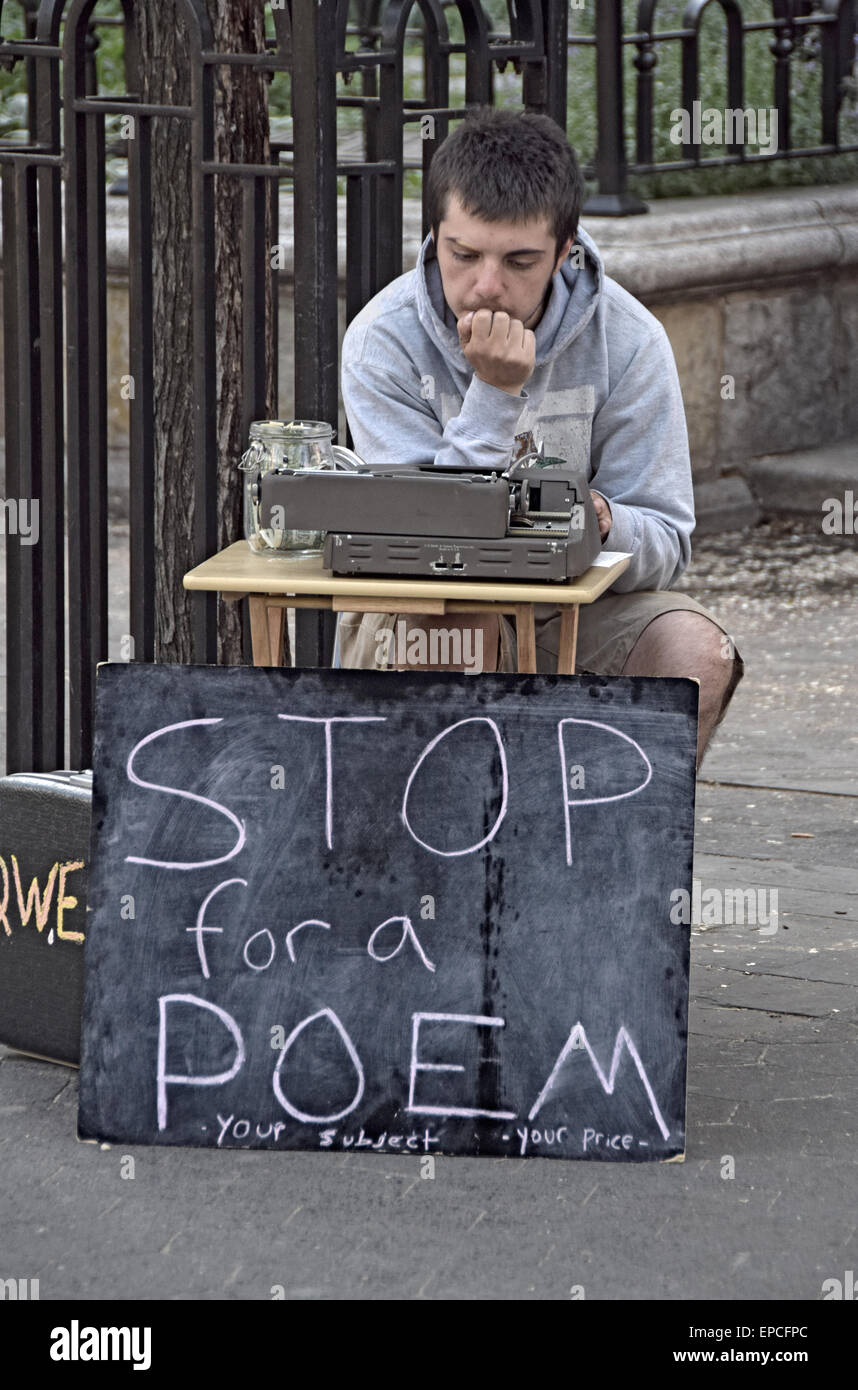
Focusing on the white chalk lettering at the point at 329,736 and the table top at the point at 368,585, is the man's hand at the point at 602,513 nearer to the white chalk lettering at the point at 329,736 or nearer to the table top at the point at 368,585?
the table top at the point at 368,585

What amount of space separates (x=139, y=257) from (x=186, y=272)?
43 cm

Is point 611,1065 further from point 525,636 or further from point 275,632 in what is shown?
point 275,632

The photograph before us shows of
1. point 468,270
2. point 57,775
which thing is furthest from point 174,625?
point 468,270

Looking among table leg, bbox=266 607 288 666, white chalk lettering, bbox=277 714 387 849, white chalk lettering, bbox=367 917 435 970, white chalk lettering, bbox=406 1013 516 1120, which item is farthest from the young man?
white chalk lettering, bbox=406 1013 516 1120

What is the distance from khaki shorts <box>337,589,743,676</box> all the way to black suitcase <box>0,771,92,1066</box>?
24.5 inches

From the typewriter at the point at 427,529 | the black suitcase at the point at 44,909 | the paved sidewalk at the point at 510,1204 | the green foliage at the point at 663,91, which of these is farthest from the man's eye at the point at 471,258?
the green foliage at the point at 663,91

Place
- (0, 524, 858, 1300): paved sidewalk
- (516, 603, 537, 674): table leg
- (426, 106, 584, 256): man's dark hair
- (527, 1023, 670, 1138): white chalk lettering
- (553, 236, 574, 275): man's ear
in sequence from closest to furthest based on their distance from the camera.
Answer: (0, 524, 858, 1300): paved sidewalk, (527, 1023, 670, 1138): white chalk lettering, (516, 603, 537, 674): table leg, (426, 106, 584, 256): man's dark hair, (553, 236, 574, 275): man's ear

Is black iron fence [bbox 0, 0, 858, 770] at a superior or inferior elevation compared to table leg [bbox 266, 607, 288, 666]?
superior

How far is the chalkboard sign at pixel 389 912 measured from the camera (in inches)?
127

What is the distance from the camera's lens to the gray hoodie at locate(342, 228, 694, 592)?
3.79 m

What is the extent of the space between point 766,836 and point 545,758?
1.84m

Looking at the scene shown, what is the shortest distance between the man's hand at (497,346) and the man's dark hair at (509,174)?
0.62 ft

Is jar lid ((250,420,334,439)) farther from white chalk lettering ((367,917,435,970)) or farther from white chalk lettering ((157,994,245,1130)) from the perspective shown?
white chalk lettering ((157,994,245,1130))
